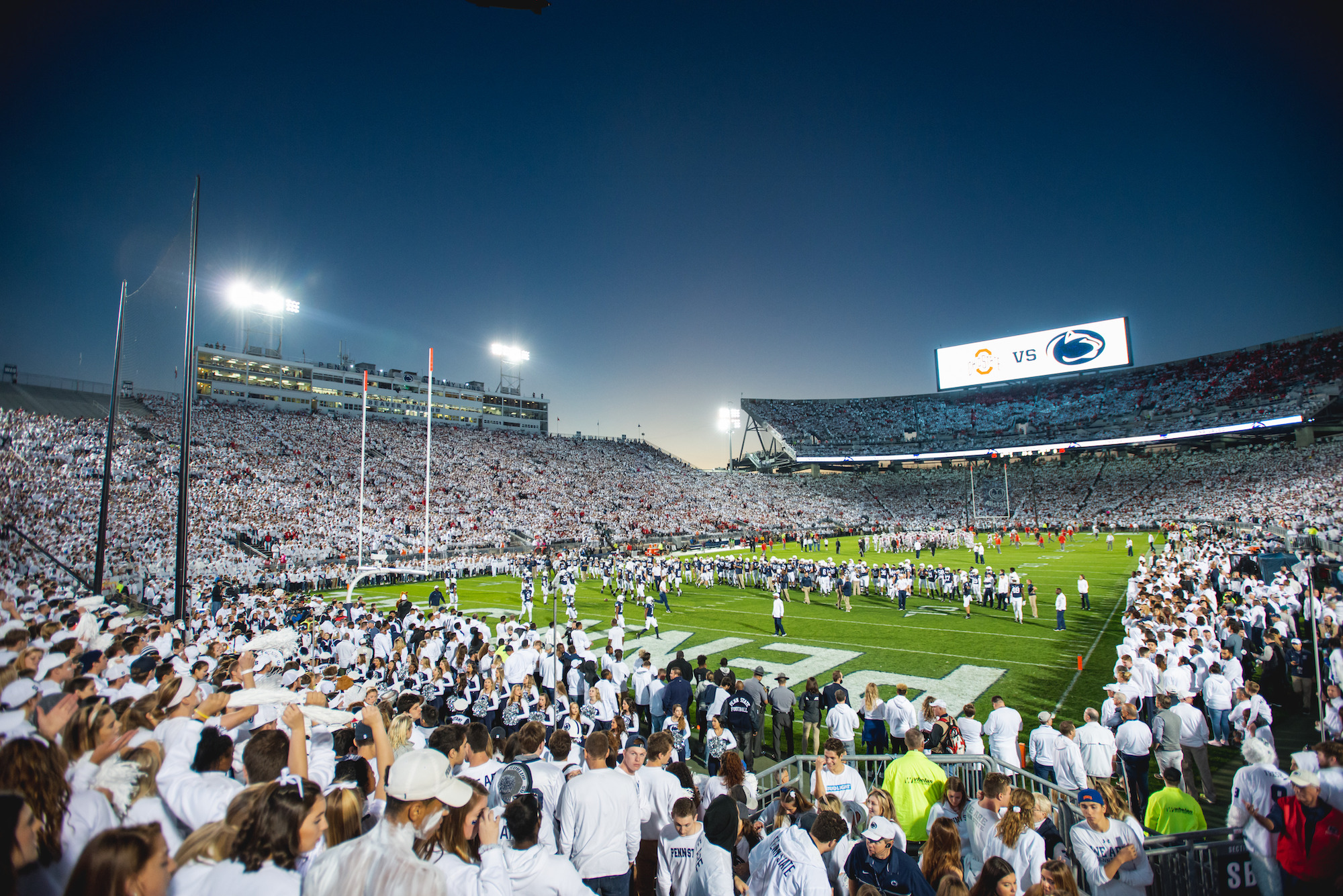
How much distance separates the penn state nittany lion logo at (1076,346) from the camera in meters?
56.8

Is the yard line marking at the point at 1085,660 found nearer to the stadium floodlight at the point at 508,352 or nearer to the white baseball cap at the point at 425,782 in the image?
the white baseball cap at the point at 425,782

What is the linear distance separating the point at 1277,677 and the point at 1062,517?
45796 mm

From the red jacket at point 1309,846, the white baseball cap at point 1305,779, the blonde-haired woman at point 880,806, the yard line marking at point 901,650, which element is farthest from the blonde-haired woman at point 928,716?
the yard line marking at point 901,650

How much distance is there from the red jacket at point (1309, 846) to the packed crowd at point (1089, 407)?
59.2 metres

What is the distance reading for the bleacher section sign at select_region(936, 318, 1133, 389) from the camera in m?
56.2

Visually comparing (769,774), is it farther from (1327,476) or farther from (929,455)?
(929,455)

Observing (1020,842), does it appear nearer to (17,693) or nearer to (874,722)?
(874,722)

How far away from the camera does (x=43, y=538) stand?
10383mm

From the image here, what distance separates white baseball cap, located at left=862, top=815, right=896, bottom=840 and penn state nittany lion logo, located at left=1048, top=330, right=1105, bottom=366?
6537 centimetres

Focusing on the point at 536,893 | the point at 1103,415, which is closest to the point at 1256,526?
the point at 1103,415

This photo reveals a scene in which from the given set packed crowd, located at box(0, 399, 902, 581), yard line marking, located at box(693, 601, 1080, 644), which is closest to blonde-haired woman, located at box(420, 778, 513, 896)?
packed crowd, located at box(0, 399, 902, 581)

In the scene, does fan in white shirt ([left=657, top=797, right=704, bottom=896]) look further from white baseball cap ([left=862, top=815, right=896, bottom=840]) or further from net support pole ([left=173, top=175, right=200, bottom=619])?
net support pole ([left=173, top=175, right=200, bottom=619])

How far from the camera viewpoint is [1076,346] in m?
57.8

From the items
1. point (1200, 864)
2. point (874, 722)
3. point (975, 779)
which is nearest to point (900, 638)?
point (874, 722)
